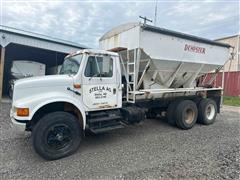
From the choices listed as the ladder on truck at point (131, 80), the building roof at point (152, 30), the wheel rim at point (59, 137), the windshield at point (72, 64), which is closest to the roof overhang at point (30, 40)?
the building roof at point (152, 30)

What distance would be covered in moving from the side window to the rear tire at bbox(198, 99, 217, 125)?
4.18m

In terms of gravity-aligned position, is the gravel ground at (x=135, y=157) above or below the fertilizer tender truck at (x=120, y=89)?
below

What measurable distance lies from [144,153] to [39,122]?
2512mm

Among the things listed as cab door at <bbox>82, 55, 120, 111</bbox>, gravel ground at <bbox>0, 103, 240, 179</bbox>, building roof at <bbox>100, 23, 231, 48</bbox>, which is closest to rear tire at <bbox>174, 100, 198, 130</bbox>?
gravel ground at <bbox>0, 103, 240, 179</bbox>

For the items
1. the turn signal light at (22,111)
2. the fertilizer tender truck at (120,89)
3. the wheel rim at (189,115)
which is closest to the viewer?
the turn signal light at (22,111)

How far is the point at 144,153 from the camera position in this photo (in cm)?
443

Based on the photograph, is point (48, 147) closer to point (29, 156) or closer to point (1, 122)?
point (29, 156)

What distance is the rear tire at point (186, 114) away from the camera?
21.0 feet

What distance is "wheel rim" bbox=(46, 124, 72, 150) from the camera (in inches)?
161

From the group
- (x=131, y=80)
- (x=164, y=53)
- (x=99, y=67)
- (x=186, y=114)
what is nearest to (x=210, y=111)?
(x=186, y=114)

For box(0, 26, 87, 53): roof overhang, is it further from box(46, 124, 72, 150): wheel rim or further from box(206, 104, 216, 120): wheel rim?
box(206, 104, 216, 120): wheel rim

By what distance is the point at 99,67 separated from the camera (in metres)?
4.74

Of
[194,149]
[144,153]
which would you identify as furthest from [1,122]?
[194,149]

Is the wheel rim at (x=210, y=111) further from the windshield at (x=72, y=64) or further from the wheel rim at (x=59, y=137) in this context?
the wheel rim at (x=59, y=137)
